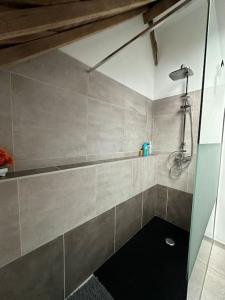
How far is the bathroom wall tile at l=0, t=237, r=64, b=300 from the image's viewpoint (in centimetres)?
69

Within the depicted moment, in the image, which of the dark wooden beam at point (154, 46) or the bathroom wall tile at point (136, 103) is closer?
the bathroom wall tile at point (136, 103)

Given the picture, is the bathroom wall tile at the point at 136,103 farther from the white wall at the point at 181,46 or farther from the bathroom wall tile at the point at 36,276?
the bathroom wall tile at the point at 36,276

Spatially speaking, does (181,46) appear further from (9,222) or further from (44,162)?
(9,222)

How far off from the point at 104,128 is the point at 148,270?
140 centimetres

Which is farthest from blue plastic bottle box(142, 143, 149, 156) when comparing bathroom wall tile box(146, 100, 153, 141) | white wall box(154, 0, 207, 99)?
white wall box(154, 0, 207, 99)

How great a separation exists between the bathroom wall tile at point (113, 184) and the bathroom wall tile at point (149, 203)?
1.45 ft

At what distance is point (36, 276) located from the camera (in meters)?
0.79

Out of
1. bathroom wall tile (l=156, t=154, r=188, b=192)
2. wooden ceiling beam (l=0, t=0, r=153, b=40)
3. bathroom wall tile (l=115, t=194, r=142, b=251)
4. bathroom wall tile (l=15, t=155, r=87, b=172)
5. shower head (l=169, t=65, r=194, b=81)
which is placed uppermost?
shower head (l=169, t=65, r=194, b=81)

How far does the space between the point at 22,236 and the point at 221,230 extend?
2.03 meters

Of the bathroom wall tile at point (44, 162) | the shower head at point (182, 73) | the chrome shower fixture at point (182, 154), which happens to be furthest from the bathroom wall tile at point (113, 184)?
the shower head at point (182, 73)

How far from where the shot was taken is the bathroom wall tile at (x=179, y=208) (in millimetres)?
1675

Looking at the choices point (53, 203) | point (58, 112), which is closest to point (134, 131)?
point (58, 112)

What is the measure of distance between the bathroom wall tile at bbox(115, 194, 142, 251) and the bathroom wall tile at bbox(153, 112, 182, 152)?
2.57 ft

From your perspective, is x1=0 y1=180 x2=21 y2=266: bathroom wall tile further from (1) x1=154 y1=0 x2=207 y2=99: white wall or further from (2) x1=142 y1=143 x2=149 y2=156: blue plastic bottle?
(1) x1=154 y1=0 x2=207 y2=99: white wall
